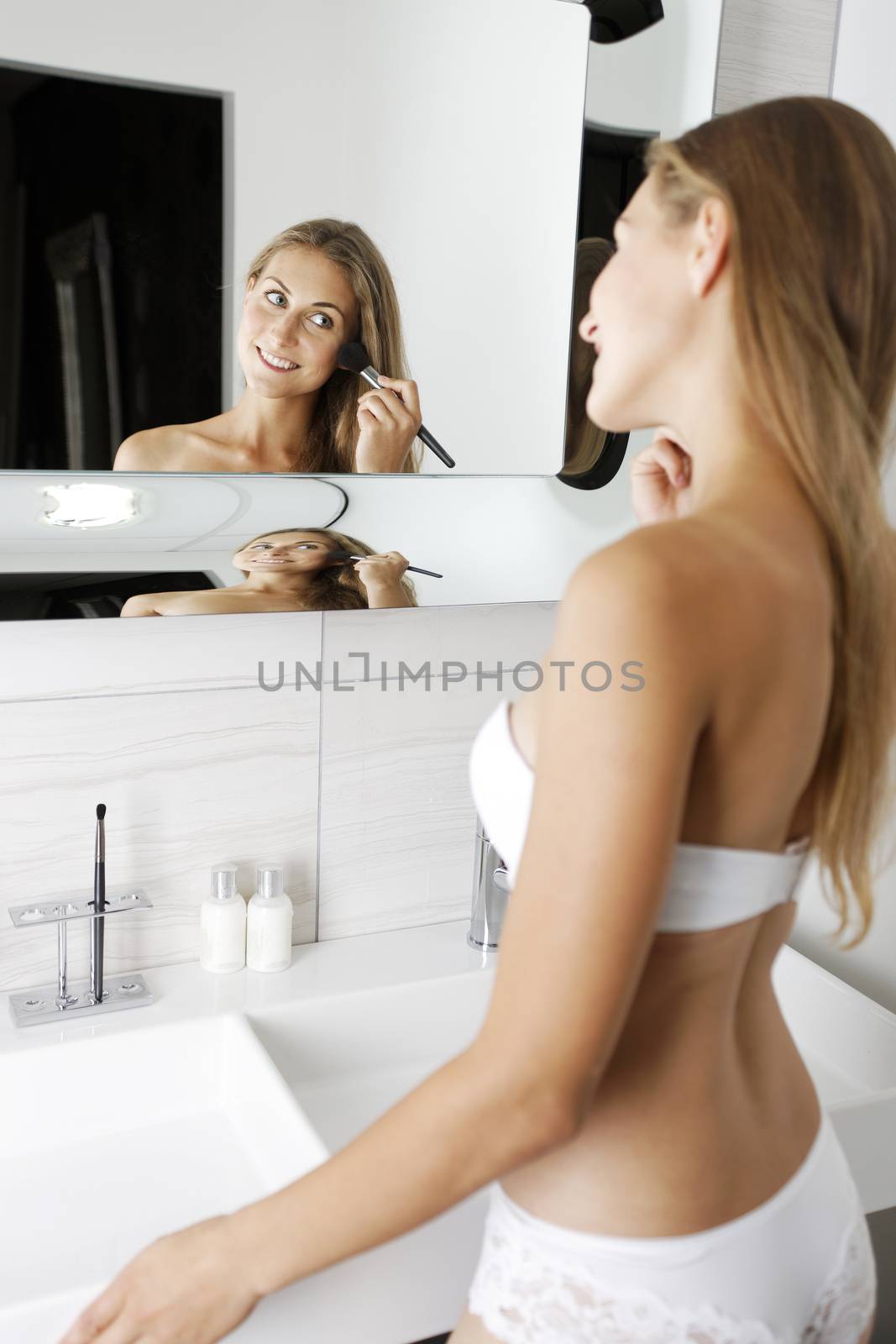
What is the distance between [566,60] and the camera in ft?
4.33

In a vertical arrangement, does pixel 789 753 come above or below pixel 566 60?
below

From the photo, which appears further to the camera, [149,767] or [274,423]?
[149,767]

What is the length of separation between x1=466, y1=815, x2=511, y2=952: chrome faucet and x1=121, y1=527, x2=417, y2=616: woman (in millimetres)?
354

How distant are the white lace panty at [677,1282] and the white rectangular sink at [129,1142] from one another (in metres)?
0.32

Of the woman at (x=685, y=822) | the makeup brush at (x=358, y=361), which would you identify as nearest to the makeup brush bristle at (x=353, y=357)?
the makeup brush at (x=358, y=361)

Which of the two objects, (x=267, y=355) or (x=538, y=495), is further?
(x=538, y=495)

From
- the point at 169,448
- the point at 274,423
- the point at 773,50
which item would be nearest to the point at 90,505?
A: the point at 169,448

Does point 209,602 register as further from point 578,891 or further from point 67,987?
point 578,891

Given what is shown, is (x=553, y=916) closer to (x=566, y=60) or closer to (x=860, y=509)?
(x=860, y=509)

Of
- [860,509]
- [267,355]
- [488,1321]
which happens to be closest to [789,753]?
[860,509]

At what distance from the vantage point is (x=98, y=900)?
131cm

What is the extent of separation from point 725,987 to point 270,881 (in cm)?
79

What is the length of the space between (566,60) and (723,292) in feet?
2.60

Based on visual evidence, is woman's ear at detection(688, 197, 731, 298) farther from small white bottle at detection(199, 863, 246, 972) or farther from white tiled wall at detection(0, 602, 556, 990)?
small white bottle at detection(199, 863, 246, 972)
